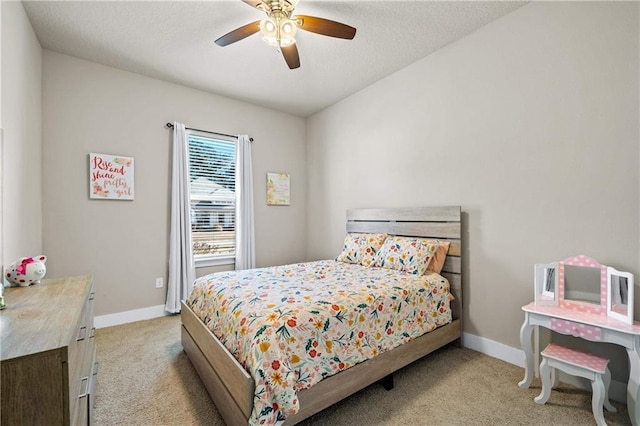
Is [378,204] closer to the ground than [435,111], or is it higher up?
closer to the ground

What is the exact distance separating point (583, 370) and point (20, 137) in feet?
13.4

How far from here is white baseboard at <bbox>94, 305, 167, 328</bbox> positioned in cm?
301

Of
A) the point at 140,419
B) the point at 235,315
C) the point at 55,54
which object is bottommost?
the point at 140,419

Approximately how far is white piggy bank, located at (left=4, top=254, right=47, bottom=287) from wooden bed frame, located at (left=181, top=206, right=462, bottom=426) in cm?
98

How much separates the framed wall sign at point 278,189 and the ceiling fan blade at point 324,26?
2407 millimetres

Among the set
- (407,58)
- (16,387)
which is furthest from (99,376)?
(407,58)

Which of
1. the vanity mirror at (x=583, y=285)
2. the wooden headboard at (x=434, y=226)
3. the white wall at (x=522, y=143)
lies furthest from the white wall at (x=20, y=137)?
the vanity mirror at (x=583, y=285)

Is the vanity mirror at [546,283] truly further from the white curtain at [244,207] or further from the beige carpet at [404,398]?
the white curtain at [244,207]

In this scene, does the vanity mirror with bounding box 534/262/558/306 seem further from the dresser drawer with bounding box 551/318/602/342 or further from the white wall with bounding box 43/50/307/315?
the white wall with bounding box 43/50/307/315

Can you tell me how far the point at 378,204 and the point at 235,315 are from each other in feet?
7.38

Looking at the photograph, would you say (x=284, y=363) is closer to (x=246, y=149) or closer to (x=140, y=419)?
(x=140, y=419)

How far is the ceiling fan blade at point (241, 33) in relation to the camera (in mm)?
2053

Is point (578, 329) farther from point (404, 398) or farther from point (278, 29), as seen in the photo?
point (278, 29)

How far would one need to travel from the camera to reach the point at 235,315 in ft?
5.64
